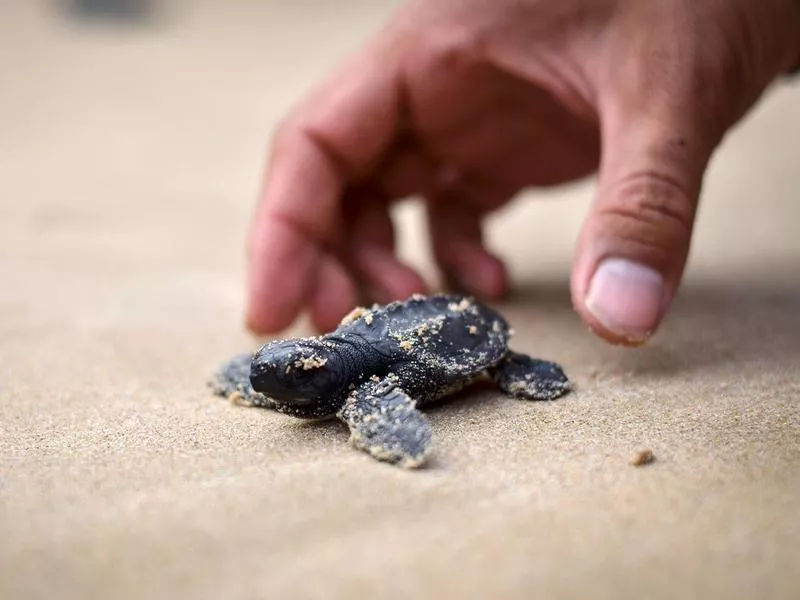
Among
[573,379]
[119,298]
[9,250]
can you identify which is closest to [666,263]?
[573,379]

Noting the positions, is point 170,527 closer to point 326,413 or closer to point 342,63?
point 326,413

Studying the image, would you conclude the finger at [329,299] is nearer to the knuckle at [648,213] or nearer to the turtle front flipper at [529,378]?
the turtle front flipper at [529,378]

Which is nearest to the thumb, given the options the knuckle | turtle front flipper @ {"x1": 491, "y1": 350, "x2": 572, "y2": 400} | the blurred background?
the knuckle

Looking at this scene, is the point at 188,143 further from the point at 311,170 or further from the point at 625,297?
the point at 625,297

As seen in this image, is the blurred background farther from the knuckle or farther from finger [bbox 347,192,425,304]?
the knuckle

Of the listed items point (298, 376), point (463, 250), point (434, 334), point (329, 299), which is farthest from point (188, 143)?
point (298, 376)
